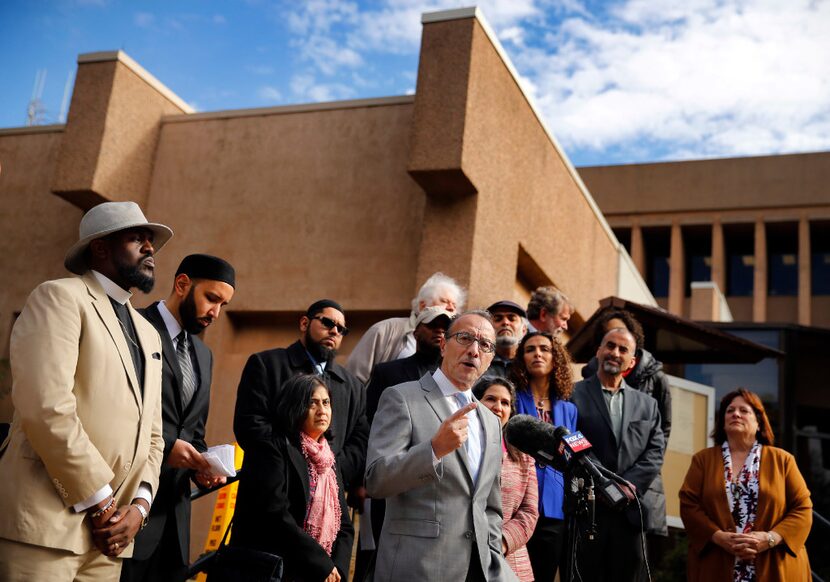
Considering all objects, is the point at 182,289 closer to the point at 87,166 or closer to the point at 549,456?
the point at 549,456

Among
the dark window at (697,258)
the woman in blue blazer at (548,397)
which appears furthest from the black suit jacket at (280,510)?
the dark window at (697,258)

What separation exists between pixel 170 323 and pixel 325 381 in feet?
3.65

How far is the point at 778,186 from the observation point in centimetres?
2683

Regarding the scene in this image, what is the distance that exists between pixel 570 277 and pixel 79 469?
1068cm

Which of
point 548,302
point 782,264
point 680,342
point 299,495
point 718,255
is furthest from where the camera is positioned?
point 782,264

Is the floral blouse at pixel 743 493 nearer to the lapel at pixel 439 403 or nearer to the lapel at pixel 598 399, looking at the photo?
the lapel at pixel 598 399

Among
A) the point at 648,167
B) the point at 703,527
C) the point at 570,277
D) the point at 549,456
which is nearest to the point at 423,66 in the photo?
the point at 570,277

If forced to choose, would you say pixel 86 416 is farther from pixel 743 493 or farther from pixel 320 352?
pixel 743 493

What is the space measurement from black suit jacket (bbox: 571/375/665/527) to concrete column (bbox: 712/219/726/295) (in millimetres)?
22679

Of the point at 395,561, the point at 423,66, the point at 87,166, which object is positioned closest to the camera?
the point at 395,561

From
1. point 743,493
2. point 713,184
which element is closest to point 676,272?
point 713,184

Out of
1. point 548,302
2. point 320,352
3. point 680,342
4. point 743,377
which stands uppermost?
point 743,377

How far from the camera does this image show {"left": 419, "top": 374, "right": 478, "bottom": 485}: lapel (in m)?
4.03

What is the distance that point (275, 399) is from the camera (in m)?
5.18
